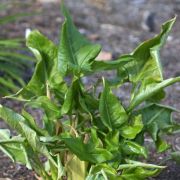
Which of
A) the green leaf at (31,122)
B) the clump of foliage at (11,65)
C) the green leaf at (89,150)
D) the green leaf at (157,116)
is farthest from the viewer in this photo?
the clump of foliage at (11,65)

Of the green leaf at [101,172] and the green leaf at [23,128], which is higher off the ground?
the green leaf at [23,128]

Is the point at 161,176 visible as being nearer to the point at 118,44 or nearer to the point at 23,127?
the point at 23,127

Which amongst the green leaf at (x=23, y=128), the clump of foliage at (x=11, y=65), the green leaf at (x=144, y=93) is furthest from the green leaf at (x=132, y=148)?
the clump of foliage at (x=11, y=65)

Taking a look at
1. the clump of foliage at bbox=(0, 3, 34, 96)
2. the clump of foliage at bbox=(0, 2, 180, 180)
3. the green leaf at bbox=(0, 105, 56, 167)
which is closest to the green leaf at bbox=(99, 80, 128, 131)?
the clump of foliage at bbox=(0, 2, 180, 180)

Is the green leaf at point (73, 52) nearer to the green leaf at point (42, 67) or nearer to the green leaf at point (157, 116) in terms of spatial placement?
the green leaf at point (42, 67)

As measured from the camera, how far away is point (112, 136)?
2068 millimetres

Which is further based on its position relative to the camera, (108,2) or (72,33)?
(108,2)

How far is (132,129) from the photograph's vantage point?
6.75 ft

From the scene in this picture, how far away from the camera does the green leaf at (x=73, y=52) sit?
6.57 feet

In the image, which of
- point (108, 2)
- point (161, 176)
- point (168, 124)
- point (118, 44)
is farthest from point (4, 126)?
point (108, 2)

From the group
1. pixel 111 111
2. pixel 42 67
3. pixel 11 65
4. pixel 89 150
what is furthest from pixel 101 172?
pixel 11 65

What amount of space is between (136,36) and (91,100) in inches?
105

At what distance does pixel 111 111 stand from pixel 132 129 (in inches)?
3.6

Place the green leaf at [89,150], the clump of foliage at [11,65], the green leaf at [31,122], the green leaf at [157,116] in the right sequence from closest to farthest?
1. the green leaf at [89,150]
2. the green leaf at [31,122]
3. the green leaf at [157,116]
4. the clump of foliage at [11,65]
